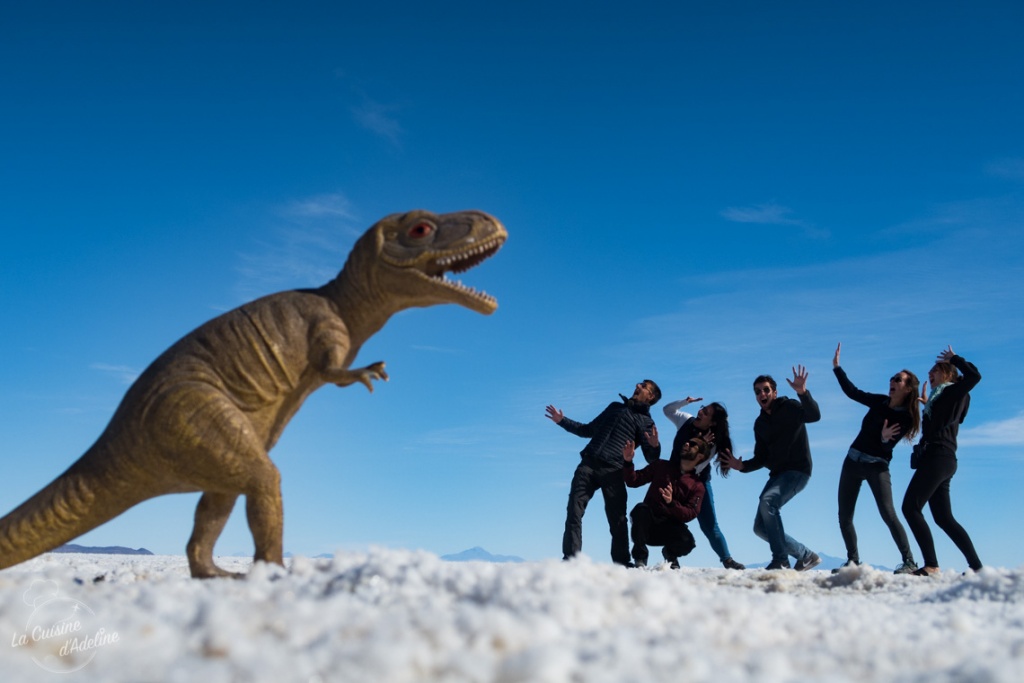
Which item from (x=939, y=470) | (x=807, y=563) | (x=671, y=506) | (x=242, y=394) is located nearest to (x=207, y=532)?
(x=242, y=394)

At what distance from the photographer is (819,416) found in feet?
27.4

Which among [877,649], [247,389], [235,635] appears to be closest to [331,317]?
[247,389]

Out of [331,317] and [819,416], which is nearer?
[331,317]

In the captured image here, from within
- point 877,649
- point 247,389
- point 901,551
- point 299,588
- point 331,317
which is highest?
point 331,317

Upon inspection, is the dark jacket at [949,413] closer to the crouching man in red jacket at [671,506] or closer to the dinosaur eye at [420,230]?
the crouching man in red jacket at [671,506]

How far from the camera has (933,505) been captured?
772cm

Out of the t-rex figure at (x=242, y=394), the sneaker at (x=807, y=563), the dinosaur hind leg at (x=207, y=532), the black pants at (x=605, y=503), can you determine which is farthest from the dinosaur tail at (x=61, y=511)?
the sneaker at (x=807, y=563)

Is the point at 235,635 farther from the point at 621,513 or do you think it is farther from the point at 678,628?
the point at 621,513

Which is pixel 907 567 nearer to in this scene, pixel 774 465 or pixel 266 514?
pixel 774 465

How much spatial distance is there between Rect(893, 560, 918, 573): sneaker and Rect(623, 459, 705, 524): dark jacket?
198cm

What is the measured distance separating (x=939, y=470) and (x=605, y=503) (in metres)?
3.46

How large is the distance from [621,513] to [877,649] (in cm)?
651

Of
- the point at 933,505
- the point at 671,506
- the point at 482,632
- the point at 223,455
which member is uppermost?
the point at 671,506

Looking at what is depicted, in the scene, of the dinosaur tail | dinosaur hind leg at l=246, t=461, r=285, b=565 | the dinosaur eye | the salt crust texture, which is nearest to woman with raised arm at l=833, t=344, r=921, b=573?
the salt crust texture
